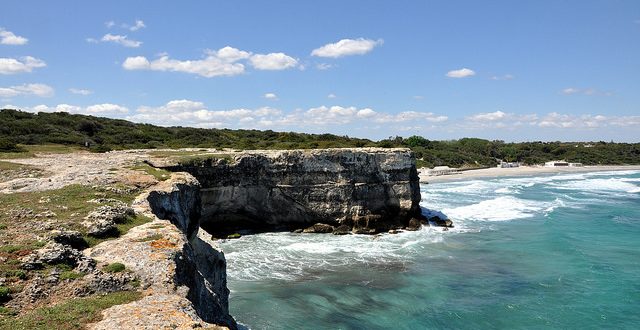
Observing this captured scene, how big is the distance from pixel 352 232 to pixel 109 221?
98.8 ft

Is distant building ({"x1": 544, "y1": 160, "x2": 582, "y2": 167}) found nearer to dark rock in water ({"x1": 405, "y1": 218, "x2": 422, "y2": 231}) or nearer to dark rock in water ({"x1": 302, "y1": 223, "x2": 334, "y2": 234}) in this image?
dark rock in water ({"x1": 405, "y1": 218, "x2": 422, "y2": 231})

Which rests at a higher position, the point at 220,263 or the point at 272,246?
the point at 220,263

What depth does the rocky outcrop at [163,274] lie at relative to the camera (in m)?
8.11

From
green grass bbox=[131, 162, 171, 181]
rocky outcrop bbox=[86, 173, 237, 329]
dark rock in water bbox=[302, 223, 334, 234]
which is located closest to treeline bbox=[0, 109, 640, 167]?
dark rock in water bbox=[302, 223, 334, 234]

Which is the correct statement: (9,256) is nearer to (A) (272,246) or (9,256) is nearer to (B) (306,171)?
(A) (272,246)

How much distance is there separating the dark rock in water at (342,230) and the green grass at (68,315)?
32.7 metres

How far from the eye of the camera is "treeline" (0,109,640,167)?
54.5 metres

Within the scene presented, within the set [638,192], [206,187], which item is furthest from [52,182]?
[638,192]

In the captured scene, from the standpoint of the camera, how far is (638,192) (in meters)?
71.4

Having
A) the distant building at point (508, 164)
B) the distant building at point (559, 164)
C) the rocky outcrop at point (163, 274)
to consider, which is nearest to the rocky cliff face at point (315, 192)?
the rocky outcrop at point (163, 274)

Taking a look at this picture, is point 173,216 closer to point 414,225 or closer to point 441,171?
point 414,225

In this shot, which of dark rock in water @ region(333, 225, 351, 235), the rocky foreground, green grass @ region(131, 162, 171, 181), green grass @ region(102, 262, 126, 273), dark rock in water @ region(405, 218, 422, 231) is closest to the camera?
the rocky foreground

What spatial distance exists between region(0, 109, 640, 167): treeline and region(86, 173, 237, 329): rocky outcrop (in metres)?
30.2

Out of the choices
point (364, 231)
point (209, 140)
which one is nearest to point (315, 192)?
point (364, 231)
